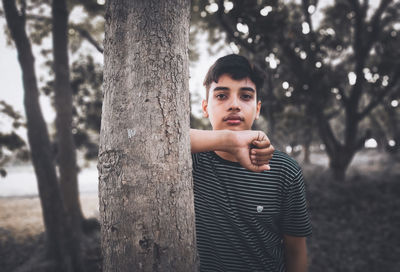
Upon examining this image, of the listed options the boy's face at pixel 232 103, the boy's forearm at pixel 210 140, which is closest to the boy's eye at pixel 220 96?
the boy's face at pixel 232 103

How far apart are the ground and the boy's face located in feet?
7.85

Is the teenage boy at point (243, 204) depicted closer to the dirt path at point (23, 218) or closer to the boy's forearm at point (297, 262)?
the boy's forearm at point (297, 262)

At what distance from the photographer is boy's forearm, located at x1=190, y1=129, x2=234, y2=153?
45.5 inches

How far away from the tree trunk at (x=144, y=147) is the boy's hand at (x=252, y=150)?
363 mm

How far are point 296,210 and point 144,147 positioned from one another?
1.16 m

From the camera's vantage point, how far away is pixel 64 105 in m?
5.43

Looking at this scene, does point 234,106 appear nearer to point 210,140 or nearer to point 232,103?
point 232,103

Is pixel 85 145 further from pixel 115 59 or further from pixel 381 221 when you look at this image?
pixel 381 221

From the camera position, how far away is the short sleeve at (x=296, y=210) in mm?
1441

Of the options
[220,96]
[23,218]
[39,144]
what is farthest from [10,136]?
[23,218]

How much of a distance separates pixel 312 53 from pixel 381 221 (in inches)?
216

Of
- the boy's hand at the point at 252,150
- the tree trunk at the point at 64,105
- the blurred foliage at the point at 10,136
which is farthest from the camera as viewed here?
the tree trunk at the point at 64,105

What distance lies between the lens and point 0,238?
679 cm

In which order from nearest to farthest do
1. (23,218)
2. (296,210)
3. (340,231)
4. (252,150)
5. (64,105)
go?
(252,150), (296,210), (64,105), (340,231), (23,218)
